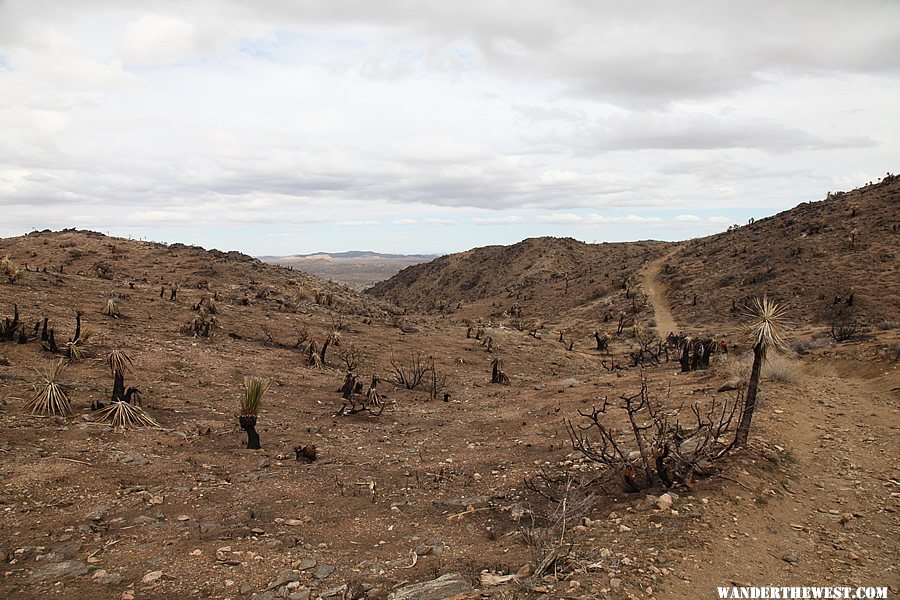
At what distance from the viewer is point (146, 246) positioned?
3709 cm

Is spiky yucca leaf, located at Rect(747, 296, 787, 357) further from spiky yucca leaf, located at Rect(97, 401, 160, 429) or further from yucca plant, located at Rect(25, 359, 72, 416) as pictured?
yucca plant, located at Rect(25, 359, 72, 416)

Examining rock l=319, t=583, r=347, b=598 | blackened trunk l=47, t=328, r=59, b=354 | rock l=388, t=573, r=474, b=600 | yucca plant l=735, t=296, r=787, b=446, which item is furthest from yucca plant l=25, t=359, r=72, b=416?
yucca plant l=735, t=296, r=787, b=446

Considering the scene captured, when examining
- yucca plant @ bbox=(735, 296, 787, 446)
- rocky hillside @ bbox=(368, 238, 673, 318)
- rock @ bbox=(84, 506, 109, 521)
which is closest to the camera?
rock @ bbox=(84, 506, 109, 521)

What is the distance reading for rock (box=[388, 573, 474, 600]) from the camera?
15.0ft

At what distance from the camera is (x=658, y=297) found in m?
36.3

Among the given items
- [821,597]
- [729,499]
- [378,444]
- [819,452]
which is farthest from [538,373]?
[821,597]

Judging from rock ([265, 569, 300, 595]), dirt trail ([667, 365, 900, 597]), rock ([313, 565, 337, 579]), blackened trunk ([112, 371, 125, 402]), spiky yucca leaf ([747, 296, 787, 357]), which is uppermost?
spiky yucca leaf ([747, 296, 787, 357])

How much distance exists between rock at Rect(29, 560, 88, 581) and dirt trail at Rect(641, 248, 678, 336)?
27164 mm

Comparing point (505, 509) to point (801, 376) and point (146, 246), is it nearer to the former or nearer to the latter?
point (801, 376)

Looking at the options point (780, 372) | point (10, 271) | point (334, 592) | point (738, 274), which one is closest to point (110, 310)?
point (10, 271)

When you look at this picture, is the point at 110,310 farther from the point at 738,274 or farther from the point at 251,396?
the point at 738,274

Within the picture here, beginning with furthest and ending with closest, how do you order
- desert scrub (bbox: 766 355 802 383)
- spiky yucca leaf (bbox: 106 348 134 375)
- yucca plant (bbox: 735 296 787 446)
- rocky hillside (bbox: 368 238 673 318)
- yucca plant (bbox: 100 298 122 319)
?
rocky hillside (bbox: 368 238 673 318)
yucca plant (bbox: 100 298 122 319)
desert scrub (bbox: 766 355 802 383)
spiky yucca leaf (bbox: 106 348 134 375)
yucca plant (bbox: 735 296 787 446)

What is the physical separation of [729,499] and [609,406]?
5.51m

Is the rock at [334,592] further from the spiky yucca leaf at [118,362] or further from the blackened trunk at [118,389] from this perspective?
the spiky yucca leaf at [118,362]
